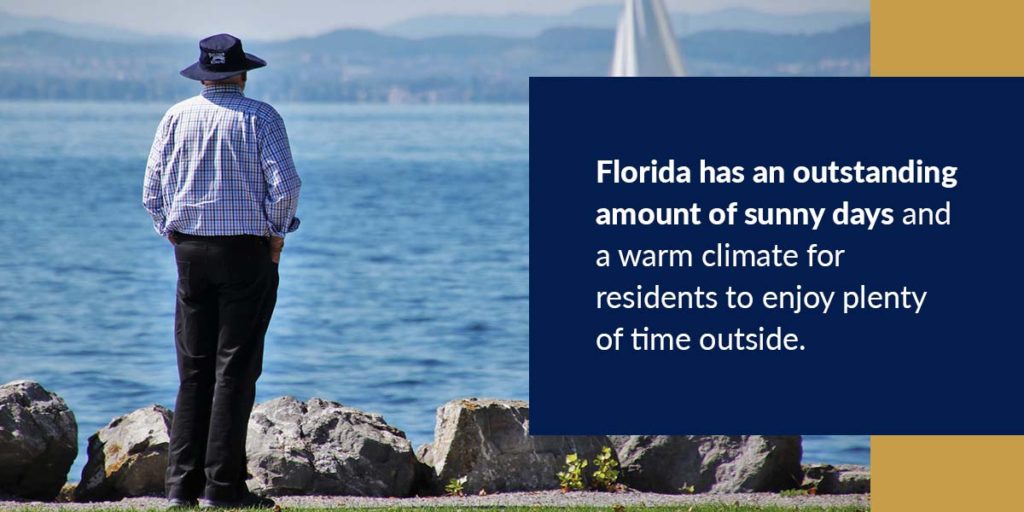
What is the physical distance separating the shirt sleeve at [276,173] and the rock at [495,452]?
4.74ft

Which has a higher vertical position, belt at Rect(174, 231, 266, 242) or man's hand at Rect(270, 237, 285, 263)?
belt at Rect(174, 231, 266, 242)

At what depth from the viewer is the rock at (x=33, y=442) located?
651 cm

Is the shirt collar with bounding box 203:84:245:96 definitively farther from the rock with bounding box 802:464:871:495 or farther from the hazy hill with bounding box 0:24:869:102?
the hazy hill with bounding box 0:24:869:102

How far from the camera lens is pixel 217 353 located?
19.0 ft

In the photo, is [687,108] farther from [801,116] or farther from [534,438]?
[534,438]

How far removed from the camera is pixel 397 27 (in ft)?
283

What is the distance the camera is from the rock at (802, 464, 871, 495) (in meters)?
6.99

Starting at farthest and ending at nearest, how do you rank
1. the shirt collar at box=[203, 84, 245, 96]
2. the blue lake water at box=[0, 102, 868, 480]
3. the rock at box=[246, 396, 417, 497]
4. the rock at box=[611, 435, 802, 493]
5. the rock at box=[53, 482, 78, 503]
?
the blue lake water at box=[0, 102, 868, 480]
the rock at box=[611, 435, 802, 493]
the rock at box=[53, 482, 78, 503]
the rock at box=[246, 396, 417, 497]
the shirt collar at box=[203, 84, 245, 96]

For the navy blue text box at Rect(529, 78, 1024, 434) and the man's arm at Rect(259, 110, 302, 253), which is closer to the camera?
the man's arm at Rect(259, 110, 302, 253)

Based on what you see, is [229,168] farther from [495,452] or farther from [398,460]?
[495,452]

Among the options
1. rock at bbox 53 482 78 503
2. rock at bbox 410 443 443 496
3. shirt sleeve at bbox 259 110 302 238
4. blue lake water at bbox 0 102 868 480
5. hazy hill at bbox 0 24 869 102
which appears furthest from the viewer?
hazy hill at bbox 0 24 869 102

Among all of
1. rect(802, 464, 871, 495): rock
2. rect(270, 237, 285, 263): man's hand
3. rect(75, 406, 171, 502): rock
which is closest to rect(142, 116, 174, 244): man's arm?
rect(270, 237, 285, 263): man's hand

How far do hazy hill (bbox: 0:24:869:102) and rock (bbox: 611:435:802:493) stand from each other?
69740mm

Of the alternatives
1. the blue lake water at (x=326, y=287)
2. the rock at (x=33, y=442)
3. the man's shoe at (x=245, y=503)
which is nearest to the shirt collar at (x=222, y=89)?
the man's shoe at (x=245, y=503)
